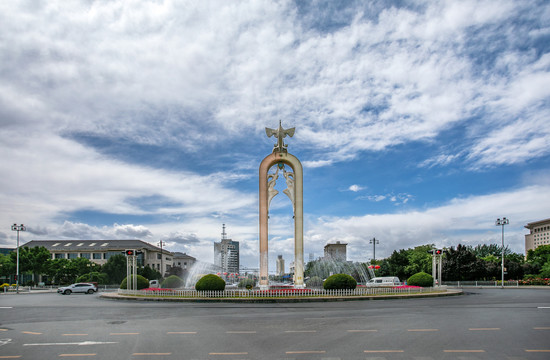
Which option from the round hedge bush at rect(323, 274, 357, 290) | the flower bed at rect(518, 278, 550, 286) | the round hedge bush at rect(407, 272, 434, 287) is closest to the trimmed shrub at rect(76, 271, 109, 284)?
the round hedge bush at rect(323, 274, 357, 290)

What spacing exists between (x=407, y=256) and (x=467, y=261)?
9172mm

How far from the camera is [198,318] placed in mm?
17109

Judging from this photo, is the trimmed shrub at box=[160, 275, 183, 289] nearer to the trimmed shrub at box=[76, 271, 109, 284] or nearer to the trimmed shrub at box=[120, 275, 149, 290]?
the trimmed shrub at box=[120, 275, 149, 290]

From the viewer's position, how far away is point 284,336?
12.2 metres

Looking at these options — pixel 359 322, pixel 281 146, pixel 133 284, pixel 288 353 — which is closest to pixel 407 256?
pixel 281 146

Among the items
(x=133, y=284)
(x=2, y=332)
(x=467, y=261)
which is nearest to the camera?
(x=2, y=332)

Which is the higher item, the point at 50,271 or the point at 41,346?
the point at 41,346

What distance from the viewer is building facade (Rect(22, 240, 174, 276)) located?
3452 inches

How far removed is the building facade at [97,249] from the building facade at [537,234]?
130861 millimetres

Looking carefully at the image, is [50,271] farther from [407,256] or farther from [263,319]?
[263,319]

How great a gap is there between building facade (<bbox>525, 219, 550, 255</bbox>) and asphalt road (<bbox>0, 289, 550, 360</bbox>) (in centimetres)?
15908

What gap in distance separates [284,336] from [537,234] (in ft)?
586

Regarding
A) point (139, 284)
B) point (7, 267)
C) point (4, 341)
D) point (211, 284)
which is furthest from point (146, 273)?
point (4, 341)

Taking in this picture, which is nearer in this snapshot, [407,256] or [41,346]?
[41,346]
